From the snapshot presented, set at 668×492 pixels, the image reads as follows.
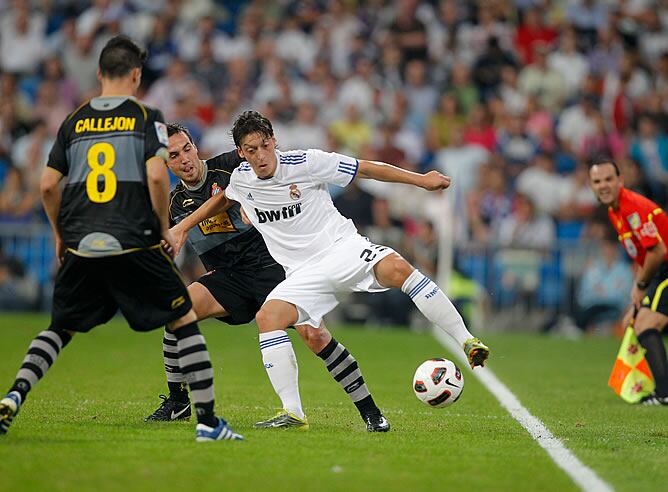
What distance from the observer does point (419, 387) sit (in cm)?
842

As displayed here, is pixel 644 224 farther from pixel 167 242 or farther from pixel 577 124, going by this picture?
pixel 577 124

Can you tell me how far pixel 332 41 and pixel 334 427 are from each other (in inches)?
586

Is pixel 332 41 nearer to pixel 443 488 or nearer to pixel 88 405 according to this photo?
pixel 88 405

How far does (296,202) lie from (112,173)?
1731 millimetres

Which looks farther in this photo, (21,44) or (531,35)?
(531,35)

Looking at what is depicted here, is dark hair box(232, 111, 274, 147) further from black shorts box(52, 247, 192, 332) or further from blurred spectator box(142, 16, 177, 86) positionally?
blurred spectator box(142, 16, 177, 86)

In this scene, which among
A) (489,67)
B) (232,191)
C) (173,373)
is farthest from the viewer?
(489,67)

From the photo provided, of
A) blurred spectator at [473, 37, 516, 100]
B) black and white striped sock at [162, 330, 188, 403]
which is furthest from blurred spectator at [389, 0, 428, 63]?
black and white striped sock at [162, 330, 188, 403]

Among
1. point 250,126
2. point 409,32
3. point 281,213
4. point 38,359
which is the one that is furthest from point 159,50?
point 38,359

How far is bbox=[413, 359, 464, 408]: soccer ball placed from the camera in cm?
837

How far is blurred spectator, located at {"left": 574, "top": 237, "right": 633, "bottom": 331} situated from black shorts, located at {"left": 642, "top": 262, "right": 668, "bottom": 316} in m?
6.74

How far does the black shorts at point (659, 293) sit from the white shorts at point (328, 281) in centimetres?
404

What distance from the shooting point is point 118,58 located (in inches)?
283

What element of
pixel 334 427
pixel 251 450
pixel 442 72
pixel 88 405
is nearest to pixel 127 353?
pixel 88 405
